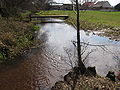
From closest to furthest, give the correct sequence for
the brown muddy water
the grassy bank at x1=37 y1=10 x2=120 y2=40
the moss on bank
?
the moss on bank → the brown muddy water → the grassy bank at x1=37 y1=10 x2=120 y2=40

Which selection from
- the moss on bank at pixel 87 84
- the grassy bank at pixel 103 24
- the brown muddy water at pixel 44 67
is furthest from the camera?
the grassy bank at pixel 103 24

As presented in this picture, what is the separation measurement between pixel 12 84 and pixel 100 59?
22.6ft

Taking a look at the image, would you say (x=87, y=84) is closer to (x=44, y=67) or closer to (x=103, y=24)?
(x=44, y=67)

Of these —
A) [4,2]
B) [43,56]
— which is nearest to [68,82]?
[43,56]

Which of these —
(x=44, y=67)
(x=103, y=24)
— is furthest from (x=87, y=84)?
(x=103, y=24)

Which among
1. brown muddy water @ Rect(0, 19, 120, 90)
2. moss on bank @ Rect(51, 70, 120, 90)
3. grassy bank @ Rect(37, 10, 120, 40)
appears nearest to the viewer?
moss on bank @ Rect(51, 70, 120, 90)

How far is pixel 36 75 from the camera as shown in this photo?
33.2 feet

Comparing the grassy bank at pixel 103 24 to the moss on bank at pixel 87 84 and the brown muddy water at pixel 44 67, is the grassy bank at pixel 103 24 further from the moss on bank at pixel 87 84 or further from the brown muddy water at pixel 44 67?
the moss on bank at pixel 87 84

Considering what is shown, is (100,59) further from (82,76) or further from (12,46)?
(12,46)

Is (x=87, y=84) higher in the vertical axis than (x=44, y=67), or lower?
higher

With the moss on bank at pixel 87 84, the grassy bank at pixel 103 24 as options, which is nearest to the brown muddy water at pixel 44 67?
the moss on bank at pixel 87 84

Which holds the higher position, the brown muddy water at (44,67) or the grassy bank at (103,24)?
the grassy bank at (103,24)

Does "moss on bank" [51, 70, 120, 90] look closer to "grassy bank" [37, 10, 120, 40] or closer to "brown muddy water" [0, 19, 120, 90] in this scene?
"brown muddy water" [0, 19, 120, 90]

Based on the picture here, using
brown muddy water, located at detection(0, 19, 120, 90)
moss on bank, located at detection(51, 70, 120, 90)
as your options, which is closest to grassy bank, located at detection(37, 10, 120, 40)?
brown muddy water, located at detection(0, 19, 120, 90)
